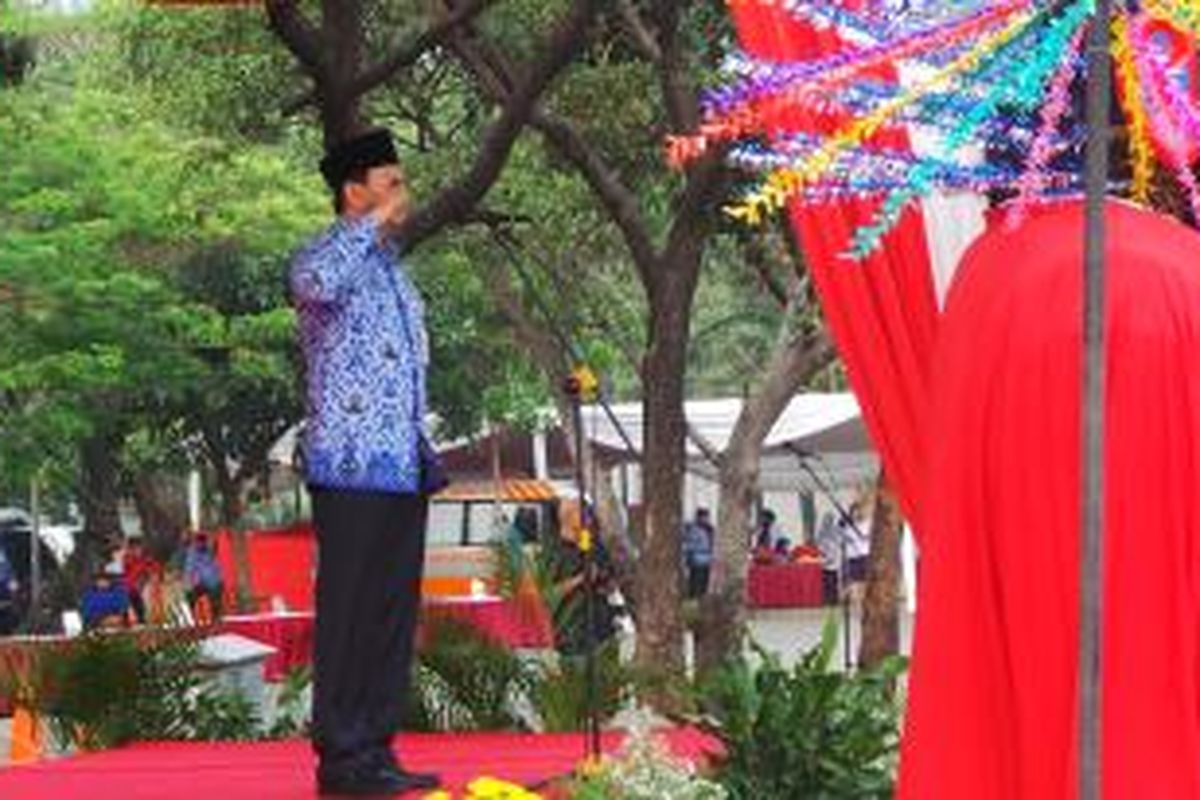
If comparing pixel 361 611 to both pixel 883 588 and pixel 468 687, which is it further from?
pixel 883 588

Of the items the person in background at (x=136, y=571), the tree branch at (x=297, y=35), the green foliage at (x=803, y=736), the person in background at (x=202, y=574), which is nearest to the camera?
the green foliage at (x=803, y=736)

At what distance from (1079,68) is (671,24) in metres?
9.70

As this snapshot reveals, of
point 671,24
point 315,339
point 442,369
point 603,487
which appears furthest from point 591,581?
point 442,369

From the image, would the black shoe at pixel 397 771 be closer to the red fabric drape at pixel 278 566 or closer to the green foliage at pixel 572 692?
the green foliage at pixel 572 692

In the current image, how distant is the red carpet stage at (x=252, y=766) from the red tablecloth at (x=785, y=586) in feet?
88.2

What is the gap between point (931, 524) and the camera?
13.0 ft

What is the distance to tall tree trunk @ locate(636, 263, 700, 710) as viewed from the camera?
13.3m

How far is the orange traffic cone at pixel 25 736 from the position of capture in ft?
32.7

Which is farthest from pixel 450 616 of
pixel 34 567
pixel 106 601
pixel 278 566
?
pixel 34 567

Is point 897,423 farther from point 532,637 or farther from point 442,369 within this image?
point 442,369

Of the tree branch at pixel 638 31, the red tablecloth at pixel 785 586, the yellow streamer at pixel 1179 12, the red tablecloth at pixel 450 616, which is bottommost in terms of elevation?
the red tablecloth at pixel 450 616

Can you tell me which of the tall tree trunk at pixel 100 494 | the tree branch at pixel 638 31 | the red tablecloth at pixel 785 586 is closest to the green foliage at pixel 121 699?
the tree branch at pixel 638 31

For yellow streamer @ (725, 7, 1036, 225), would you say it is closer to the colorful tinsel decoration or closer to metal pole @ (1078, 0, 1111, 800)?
the colorful tinsel decoration

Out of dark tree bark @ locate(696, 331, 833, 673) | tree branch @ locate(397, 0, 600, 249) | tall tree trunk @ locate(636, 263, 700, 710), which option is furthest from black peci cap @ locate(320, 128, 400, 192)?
dark tree bark @ locate(696, 331, 833, 673)
